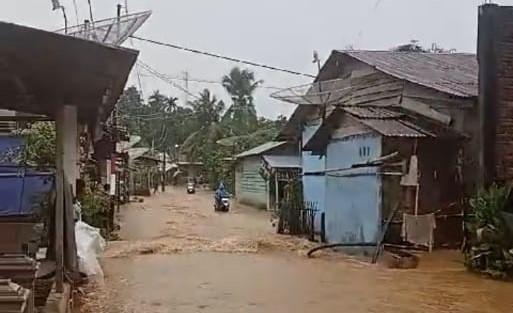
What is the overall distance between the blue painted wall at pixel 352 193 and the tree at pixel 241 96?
3474 centimetres

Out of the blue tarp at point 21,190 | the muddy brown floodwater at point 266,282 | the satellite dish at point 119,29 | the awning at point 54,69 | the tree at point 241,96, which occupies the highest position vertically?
the tree at point 241,96

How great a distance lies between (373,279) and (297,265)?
2504mm

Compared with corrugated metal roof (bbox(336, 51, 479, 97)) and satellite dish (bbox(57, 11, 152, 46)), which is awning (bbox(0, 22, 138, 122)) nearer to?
satellite dish (bbox(57, 11, 152, 46))

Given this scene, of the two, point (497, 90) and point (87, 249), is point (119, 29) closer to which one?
point (87, 249)

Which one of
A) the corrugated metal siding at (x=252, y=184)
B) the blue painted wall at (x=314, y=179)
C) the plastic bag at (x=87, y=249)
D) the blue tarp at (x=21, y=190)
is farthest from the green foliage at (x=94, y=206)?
the corrugated metal siding at (x=252, y=184)

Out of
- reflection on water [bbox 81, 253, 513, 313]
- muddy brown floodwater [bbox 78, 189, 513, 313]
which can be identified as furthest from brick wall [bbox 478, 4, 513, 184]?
reflection on water [bbox 81, 253, 513, 313]

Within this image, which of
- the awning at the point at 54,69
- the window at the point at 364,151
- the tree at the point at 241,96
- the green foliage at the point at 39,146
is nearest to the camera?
the awning at the point at 54,69

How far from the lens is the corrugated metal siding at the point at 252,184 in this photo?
35.0m

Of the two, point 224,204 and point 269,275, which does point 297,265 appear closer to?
point 269,275

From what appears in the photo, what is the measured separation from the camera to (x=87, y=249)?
37.7ft

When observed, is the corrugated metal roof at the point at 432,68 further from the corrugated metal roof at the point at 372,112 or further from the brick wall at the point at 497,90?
the brick wall at the point at 497,90

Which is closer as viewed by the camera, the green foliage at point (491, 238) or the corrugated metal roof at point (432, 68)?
the green foliage at point (491, 238)

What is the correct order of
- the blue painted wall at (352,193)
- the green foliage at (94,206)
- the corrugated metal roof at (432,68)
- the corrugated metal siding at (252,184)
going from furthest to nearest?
the corrugated metal siding at (252,184)
the corrugated metal roof at (432,68)
the blue painted wall at (352,193)
the green foliage at (94,206)

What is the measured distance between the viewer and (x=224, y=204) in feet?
105
